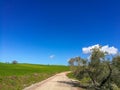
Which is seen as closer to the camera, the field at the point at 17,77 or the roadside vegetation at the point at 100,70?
the field at the point at 17,77

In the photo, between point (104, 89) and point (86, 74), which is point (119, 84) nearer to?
point (104, 89)

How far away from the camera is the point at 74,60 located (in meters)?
51.2

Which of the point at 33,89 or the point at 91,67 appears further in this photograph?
the point at 91,67

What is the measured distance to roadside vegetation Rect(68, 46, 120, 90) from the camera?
144 ft

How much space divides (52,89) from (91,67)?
12716 mm

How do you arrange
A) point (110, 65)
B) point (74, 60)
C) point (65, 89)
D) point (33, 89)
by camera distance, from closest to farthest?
point (33, 89) < point (65, 89) < point (110, 65) < point (74, 60)

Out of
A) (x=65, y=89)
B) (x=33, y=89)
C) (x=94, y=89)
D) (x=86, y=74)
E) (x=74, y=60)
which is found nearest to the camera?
(x=33, y=89)

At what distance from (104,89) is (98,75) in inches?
123

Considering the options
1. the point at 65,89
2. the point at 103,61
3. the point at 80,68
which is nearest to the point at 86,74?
the point at 80,68

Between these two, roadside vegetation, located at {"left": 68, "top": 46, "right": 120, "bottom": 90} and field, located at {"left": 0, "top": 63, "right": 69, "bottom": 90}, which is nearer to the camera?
field, located at {"left": 0, "top": 63, "right": 69, "bottom": 90}

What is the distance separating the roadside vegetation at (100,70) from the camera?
43.9m

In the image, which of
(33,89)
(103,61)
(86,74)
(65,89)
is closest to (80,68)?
(86,74)

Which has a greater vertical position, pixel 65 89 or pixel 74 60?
pixel 74 60

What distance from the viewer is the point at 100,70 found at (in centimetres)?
4544
